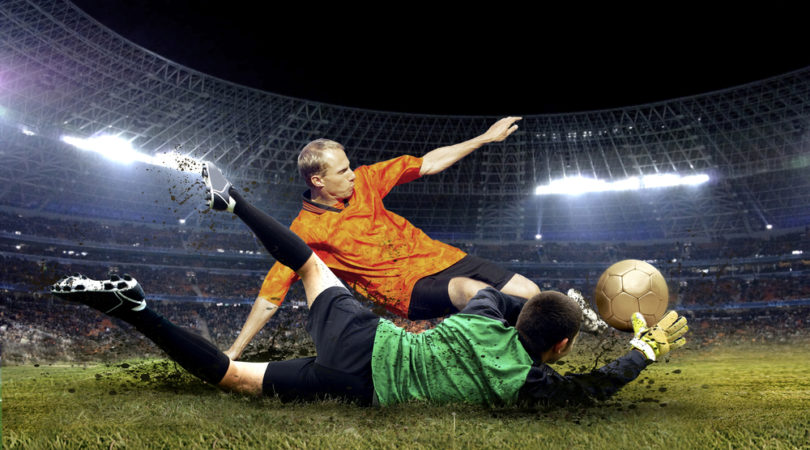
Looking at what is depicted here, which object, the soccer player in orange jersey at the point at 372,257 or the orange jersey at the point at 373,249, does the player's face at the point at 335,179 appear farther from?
the orange jersey at the point at 373,249

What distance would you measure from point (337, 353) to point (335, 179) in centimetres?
300

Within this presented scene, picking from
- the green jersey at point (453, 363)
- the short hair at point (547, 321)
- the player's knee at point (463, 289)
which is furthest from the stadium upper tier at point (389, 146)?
the short hair at point (547, 321)

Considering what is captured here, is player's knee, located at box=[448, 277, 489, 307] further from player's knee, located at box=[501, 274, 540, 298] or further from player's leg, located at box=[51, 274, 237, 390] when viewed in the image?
player's leg, located at box=[51, 274, 237, 390]

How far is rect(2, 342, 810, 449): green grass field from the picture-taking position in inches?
115

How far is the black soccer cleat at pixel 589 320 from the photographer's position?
19.1 feet

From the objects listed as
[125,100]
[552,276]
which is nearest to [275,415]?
[125,100]

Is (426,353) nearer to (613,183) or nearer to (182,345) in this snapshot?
(182,345)

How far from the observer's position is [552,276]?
30.8m

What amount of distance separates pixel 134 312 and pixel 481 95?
18270 millimetres

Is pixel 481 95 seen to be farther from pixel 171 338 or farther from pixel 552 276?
pixel 171 338

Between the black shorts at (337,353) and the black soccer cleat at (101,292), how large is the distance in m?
1.25

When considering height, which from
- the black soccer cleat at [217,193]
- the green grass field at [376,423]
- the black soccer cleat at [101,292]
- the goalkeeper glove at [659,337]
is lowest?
the green grass field at [376,423]

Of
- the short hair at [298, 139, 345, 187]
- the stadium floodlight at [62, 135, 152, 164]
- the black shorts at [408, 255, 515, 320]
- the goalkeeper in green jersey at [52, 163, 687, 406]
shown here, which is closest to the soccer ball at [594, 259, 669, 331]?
the black shorts at [408, 255, 515, 320]

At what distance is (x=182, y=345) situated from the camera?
341 centimetres
